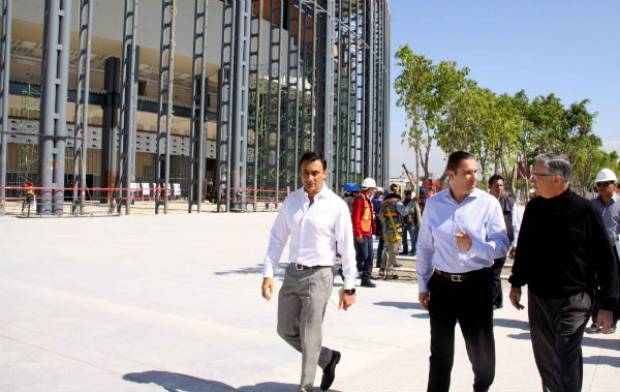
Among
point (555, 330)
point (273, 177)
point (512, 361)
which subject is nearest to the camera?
point (555, 330)

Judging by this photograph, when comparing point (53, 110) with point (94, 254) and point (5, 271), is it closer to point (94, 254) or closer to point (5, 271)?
point (94, 254)

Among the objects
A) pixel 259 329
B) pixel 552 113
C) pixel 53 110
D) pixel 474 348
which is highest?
pixel 552 113

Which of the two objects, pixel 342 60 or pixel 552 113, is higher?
pixel 342 60

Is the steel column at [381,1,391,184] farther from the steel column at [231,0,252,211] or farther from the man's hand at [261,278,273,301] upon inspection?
the man's hand at [261,278,273,301]

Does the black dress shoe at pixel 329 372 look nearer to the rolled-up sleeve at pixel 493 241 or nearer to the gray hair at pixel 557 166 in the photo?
the rolled-up sleeve at pixel 493 241

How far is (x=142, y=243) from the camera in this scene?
13867 mm

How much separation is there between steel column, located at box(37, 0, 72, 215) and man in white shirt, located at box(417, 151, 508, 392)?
62.6ft

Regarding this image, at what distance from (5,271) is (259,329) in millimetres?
5157

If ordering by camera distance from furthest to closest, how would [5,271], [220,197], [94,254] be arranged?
[220,197] < [94,254] < [5,271]

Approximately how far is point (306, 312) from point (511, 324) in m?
3.57

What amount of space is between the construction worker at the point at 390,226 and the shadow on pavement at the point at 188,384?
6.11 m

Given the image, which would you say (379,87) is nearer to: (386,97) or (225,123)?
(386,97)

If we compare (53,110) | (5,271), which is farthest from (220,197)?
(5,271)

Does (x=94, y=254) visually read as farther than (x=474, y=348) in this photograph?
Yes
